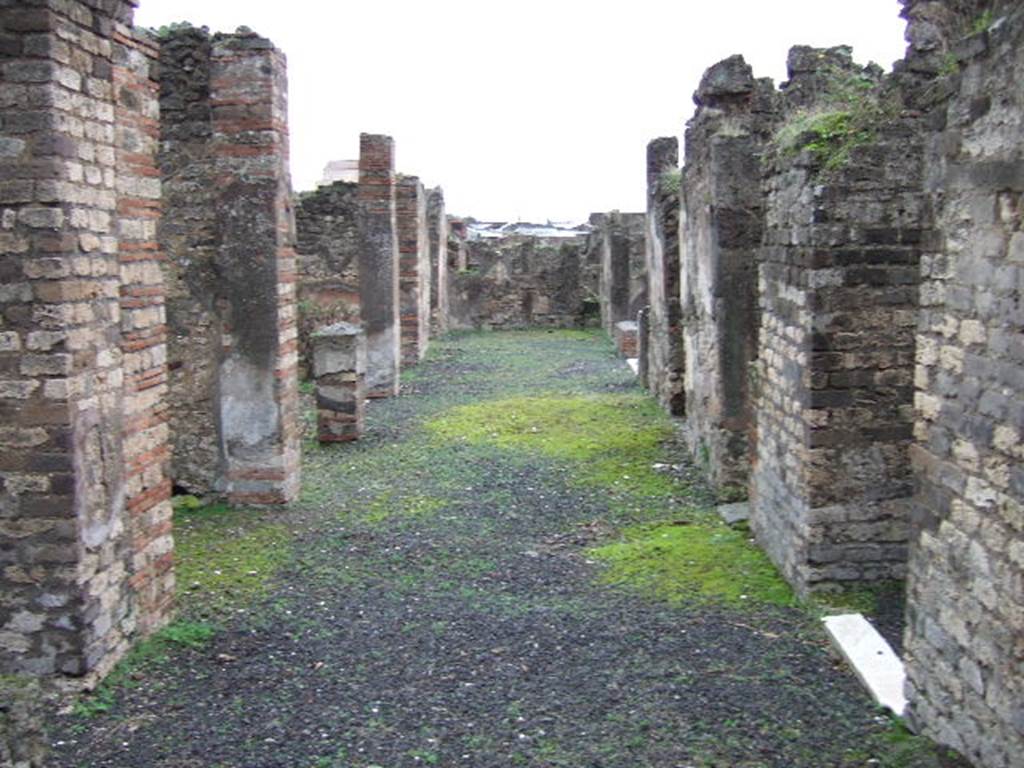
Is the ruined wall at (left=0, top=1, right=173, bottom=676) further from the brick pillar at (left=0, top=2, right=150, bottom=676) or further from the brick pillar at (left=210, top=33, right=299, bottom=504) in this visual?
the brick pillar at (left=210, top=33, right=299, bottom=504)

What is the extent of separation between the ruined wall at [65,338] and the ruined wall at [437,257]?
1611cm

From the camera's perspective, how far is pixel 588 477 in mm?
9922

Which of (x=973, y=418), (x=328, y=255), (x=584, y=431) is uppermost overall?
(x=328, y=255)

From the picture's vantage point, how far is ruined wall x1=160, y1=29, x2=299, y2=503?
332 inches

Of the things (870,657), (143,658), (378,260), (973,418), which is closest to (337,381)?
(378,260)

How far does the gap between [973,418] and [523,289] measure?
2233 cm

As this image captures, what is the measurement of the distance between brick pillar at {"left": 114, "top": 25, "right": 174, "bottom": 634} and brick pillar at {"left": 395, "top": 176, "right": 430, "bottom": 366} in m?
11.3

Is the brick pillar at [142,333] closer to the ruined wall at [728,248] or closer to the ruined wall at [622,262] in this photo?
the ruined wall at [728,248]

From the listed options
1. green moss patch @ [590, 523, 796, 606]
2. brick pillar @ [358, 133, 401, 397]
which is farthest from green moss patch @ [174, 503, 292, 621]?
brick pillar @ [358, 133, 401, 397]

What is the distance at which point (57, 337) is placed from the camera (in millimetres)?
4770

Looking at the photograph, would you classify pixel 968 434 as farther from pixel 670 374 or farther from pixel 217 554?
pixel 670 374

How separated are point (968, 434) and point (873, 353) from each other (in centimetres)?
227

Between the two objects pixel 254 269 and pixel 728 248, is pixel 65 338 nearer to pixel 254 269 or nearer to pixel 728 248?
pixel 254 269

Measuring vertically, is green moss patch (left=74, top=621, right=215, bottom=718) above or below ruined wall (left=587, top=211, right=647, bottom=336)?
below
